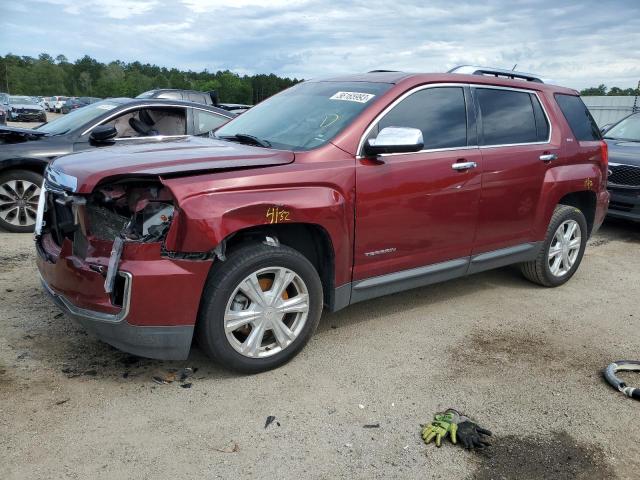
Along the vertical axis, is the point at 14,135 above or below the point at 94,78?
below

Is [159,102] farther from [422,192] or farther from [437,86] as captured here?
[422,192]

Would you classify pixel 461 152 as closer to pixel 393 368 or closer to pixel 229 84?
pixel 393 368

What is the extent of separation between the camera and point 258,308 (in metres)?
3.29

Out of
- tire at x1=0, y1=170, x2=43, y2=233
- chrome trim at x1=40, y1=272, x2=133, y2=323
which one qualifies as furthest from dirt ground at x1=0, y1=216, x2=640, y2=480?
tire at x1=0, y1=170, x2=43, y2=233

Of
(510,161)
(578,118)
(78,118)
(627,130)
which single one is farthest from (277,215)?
(627,130)

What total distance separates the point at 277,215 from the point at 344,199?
514 millimetres

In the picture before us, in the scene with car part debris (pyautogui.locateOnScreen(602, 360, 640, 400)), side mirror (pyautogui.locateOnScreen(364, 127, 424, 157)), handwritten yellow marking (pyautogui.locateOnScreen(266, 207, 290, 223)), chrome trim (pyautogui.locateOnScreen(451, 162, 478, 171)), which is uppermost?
side mirror (pyautogui.locateOnScreen(364, 127, 424, 157))

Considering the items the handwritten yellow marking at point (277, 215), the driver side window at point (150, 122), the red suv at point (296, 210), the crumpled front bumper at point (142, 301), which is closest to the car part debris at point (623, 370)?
the red suv at point (296, 210)

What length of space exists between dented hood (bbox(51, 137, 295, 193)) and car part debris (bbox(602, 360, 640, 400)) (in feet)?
8.21

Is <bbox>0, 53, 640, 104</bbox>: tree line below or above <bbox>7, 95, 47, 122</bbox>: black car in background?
above

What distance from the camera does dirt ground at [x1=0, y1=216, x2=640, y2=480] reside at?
8.62 ft

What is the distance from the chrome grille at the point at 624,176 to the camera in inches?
300

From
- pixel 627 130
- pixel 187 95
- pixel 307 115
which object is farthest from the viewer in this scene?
pixel 187 95

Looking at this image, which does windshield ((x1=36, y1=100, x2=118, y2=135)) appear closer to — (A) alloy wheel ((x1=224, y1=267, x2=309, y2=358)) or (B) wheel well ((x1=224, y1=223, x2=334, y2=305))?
(B) wheel well ((x1=224, y1=223, x2=334, y2=305))
